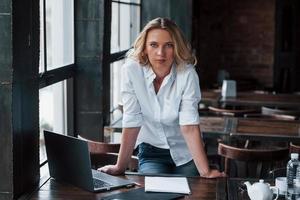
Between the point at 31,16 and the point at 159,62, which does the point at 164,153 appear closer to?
the point at 159,62

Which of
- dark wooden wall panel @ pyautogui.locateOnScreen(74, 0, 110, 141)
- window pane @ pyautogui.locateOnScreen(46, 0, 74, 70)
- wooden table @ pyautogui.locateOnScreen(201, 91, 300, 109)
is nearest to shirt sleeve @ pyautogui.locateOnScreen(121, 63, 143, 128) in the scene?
window pane @ pyautogui.locateOnScreen(46, 0, 74, 70)

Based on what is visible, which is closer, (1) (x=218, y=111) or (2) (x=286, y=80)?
(1) (x=218, y=111)

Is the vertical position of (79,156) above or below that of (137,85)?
below

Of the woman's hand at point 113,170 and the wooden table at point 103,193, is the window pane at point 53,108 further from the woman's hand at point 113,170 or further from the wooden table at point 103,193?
the wooden table at point 103,193

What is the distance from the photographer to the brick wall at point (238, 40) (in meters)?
8.87

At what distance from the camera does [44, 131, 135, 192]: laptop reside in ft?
8.66

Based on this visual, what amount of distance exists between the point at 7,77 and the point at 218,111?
338 cm

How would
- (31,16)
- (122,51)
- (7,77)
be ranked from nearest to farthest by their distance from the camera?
(7,77) < (31,16) < (122,51)

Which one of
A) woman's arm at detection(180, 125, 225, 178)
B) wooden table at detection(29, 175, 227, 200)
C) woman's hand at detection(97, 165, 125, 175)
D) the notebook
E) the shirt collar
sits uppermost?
the shirt collar

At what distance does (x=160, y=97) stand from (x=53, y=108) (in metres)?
1.13

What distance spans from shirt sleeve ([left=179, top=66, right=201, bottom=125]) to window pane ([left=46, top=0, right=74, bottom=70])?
0.95 metres

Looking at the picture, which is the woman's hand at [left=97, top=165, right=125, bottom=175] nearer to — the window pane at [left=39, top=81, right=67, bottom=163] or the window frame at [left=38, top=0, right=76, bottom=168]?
the window frame at [left=38, top=0, right=76, bottom=168]

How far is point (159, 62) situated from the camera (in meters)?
3.12

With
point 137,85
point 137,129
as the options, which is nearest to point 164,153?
point 137,129
